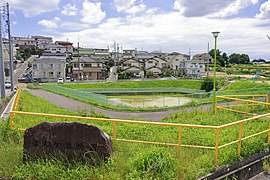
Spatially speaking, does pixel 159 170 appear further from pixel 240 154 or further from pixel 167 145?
pixel 240 154

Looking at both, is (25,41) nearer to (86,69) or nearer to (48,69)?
(48,69)

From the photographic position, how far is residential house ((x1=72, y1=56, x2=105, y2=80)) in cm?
6259

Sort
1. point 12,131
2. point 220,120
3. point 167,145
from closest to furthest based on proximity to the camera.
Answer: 1. point 167,145
2. point 12,131
3. point 220,120

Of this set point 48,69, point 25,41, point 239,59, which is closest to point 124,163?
point 48,69

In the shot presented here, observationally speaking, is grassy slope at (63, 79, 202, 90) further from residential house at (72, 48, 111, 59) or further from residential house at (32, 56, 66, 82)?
residential house at (72, 48, 111, 59)

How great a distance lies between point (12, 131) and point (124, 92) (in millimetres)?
32854

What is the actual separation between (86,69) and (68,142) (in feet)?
195

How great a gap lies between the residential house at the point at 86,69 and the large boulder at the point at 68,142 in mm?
58262

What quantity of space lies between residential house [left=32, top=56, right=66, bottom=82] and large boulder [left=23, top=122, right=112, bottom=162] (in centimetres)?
5553

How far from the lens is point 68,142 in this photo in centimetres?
521

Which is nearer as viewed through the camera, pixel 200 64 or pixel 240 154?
pixel 240 154

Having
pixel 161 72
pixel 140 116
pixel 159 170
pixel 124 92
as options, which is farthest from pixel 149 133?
pixel 161 72

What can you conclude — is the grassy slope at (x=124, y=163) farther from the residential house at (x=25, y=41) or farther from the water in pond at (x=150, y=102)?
the residential house at (x=25, y=41)

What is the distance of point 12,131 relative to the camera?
6758 mm
